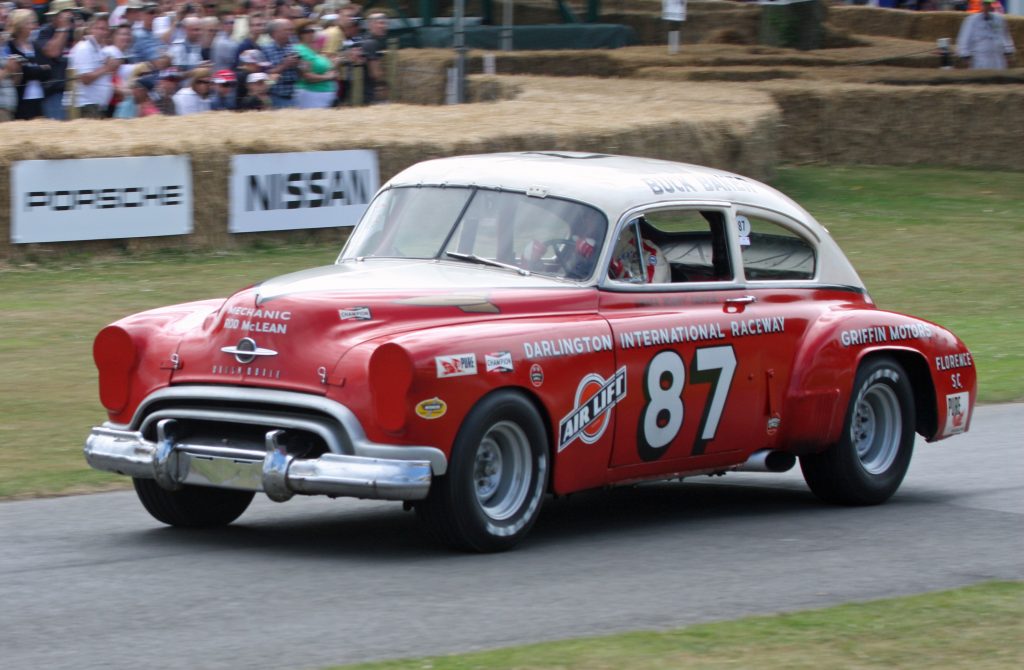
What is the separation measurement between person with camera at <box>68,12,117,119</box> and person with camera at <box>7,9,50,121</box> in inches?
13.8

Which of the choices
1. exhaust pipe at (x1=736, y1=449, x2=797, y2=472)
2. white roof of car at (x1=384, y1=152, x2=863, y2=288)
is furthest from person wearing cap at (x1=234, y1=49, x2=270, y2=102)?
exhaust pipe at (x1=736, y1=449, x2=797, y2=472)

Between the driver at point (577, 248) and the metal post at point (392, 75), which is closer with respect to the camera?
the driver at point (577, 248)

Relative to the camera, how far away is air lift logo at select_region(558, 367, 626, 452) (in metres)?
7.05

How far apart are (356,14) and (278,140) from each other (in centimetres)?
A: 650

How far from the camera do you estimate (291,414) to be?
6.70 meters

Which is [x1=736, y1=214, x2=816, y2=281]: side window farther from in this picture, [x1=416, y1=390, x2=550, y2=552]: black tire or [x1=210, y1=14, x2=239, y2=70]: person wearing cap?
[x1=210, y1=14, x2=239, y2=70]: person wearing cap

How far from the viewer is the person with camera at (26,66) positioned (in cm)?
1633

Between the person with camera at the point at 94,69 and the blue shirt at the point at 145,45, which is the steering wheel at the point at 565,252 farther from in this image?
the blue shirt at the point at 145,45

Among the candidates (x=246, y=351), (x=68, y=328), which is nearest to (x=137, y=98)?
(x=68, y=328)

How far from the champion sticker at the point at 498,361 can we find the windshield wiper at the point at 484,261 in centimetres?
78

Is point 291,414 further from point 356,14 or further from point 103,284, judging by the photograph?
point 356,14

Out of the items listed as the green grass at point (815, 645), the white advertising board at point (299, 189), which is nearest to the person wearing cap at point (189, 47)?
the white advertising board at point (299, 189)

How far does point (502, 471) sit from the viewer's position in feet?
22.8

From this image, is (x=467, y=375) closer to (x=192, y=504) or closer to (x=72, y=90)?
(x=192, y=504)
